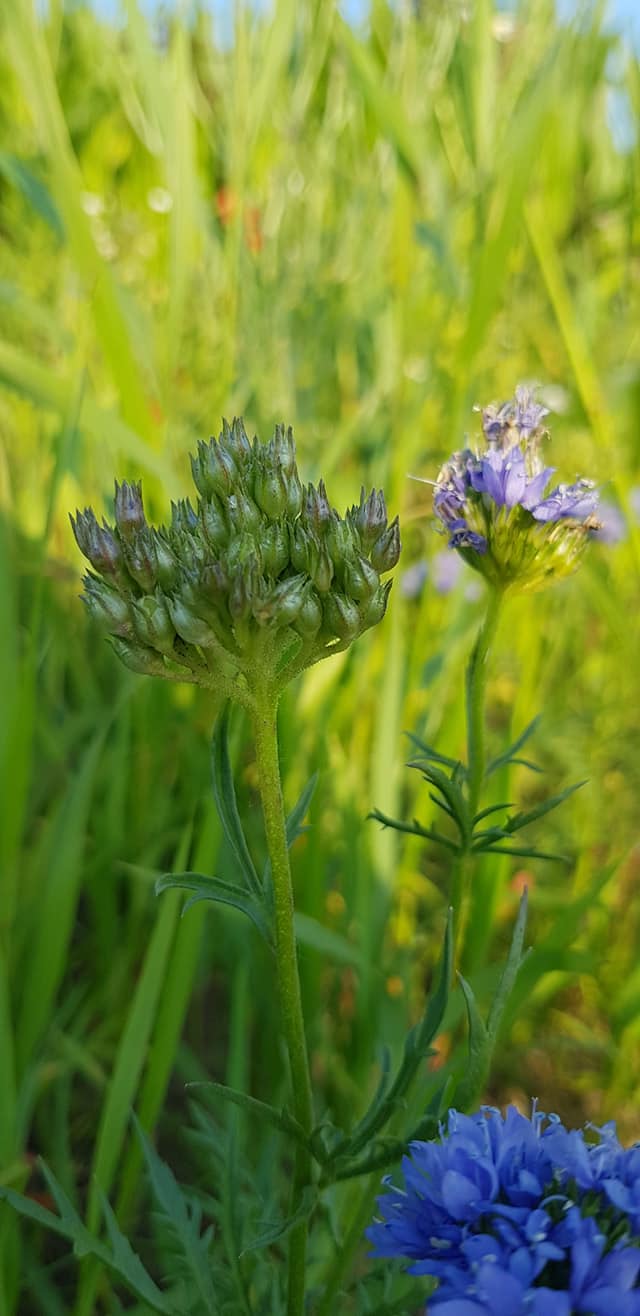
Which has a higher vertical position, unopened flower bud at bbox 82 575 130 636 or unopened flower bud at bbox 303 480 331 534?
unopened flower bud at bbox 303 480 331 534

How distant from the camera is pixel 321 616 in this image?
0.73 meters

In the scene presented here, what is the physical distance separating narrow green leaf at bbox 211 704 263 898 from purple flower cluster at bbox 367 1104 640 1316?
201mm

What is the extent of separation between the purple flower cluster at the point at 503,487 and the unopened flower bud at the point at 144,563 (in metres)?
0.27

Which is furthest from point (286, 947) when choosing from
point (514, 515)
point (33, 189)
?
point (33, 189)

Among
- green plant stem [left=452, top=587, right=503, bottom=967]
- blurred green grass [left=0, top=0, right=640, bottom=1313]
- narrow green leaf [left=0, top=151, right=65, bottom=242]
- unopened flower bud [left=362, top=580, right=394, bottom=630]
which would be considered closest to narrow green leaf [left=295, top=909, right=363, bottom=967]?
blurred green grass [left=0, top=0, right=640, bottom=1313]

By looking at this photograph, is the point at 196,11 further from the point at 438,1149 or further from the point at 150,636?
the point at 438,1149

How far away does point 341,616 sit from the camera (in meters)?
0.72

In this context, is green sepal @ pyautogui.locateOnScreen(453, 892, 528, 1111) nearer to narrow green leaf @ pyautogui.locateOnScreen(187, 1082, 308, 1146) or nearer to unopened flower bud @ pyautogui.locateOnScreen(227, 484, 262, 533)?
narrow green leaf @ pyautogui.locateOnScreen(187, 1082, 308, 1146)

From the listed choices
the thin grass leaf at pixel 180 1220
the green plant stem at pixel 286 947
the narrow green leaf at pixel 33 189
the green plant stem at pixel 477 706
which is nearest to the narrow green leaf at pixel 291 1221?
the green plant stem at pixel 286 947

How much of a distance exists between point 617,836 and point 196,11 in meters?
1.90

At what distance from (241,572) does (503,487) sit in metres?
0.29

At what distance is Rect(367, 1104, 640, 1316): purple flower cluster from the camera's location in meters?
0.52

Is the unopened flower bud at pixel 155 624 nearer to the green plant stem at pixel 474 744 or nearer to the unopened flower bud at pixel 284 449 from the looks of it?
the unopened flower bud at pixel 284 449

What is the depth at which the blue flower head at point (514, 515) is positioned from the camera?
89 centimetres
